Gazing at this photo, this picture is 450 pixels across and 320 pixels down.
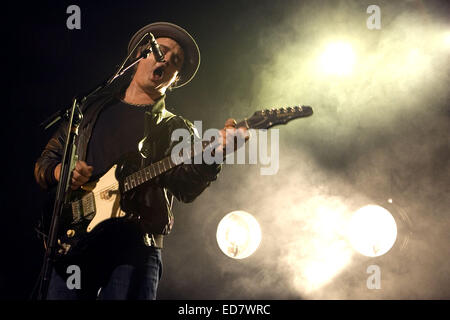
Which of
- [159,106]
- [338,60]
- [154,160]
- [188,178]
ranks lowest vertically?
[188,178]

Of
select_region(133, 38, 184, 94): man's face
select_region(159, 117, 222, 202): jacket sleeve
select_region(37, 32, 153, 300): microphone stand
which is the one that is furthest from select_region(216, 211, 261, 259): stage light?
select_region(37, 32, 153, 300): microphone stand

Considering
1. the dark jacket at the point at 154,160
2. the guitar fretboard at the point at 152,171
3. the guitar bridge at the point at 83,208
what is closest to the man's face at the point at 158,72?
the dark jacket at the point at 154,160

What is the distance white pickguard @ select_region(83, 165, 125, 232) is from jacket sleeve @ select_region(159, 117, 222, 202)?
0.99ft

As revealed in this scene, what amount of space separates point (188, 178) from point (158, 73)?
899mm

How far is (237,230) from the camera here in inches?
120

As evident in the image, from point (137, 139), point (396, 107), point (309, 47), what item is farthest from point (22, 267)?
point (396, 107)

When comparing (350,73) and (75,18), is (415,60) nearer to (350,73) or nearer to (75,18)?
(350,73)

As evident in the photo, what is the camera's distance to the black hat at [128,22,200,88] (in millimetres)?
3180

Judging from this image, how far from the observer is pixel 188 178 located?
105 inches

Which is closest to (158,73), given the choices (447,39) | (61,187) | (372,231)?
(61,187)

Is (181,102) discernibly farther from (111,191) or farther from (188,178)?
(111,191)

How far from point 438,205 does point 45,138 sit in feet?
9.90

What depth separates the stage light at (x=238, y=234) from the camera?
3.02m

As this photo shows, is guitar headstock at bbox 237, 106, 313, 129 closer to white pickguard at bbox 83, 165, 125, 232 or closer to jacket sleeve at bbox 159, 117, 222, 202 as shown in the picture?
jacket sleeve at bbox 159, 117, 222, 202
